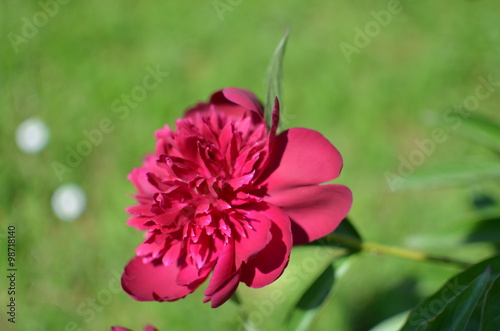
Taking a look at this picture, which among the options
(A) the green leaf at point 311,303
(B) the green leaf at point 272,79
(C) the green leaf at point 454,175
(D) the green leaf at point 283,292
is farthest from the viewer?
(D) the green leaf at point 283,292

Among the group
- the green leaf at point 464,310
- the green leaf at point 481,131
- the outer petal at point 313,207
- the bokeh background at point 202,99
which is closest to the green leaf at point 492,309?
the green leaf at point 464,310

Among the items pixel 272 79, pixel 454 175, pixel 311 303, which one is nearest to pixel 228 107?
pixel 272 79

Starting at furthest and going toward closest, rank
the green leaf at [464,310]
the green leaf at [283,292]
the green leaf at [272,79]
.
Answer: the green leaf at [283,292], the green leaf at [272,79], the green leaf at [464,310]

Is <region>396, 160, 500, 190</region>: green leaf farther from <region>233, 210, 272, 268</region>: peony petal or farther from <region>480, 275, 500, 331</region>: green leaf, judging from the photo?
<region>233, 210, 272, 268</region>: peony petal

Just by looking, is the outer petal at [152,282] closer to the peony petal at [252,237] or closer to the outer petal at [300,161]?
the peony petal at [252,237]

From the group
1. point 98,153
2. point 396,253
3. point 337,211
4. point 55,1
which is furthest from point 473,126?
point 55,1

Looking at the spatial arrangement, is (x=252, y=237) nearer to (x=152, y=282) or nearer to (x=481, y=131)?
(x=152, y=282)
